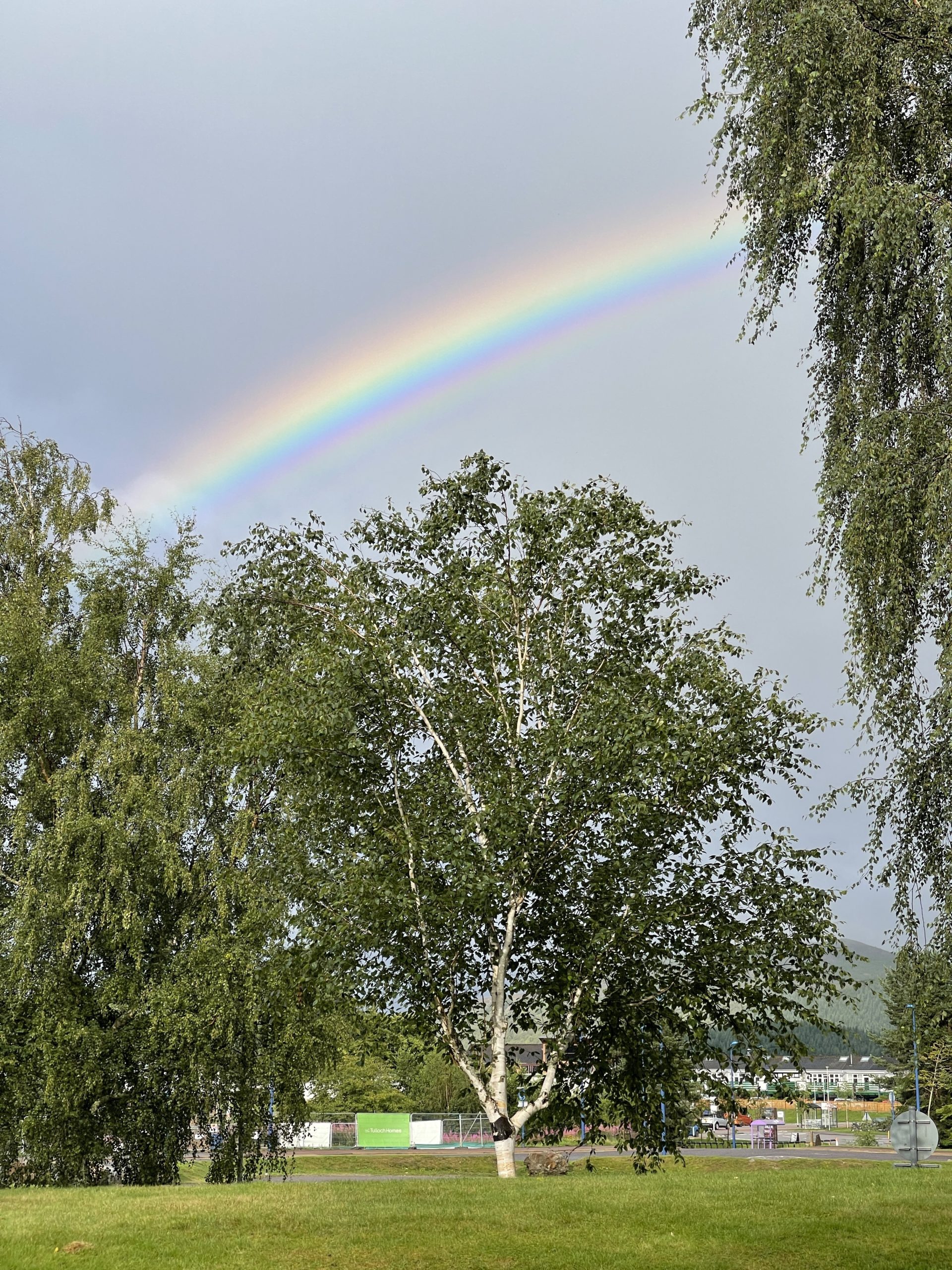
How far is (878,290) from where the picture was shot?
12.4 m

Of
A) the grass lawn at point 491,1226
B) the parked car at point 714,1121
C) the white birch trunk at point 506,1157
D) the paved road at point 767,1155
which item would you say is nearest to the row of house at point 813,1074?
the parked car at point 714,1121

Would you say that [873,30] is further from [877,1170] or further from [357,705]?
[877,1170]

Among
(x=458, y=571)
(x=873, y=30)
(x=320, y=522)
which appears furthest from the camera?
(x=320, y=522)

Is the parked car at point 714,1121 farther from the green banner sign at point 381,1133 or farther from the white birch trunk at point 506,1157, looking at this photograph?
the green banner sign at point 381,1133

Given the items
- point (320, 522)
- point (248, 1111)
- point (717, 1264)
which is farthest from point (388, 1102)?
point (717, 1264)

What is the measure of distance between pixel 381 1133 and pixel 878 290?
4344cm

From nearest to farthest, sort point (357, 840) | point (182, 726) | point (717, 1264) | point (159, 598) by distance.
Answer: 1. point (717, 1264)
2. point (357, 840)
3. point (182, 726)
4. point (159, 598)

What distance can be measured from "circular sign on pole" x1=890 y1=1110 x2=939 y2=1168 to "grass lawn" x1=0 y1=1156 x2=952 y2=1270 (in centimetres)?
214

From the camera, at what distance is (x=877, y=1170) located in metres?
19.2

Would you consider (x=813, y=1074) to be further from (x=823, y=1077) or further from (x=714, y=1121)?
(x=714, y=1121)

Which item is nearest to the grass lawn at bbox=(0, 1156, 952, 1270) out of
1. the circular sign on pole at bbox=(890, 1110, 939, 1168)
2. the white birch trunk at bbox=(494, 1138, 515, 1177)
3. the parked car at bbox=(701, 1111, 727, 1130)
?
the white birch trunk at bbox=(494, 1138, 515, 1177)

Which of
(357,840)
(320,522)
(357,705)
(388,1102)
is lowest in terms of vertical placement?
(388,1102)

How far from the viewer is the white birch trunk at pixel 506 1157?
15.1 m

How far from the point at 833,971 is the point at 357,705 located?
7231mm
